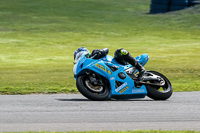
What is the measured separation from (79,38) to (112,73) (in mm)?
26568

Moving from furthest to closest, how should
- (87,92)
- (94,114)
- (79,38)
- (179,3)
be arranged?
(179,3) → (79,38) → (87,92) → (94,114)

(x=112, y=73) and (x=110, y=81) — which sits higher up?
(x=112, y=73)

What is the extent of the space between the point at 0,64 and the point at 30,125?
1600 centimetres

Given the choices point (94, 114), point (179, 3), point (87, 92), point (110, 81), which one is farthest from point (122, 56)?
point (179, 3)

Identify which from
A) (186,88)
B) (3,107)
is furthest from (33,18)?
(3,107)

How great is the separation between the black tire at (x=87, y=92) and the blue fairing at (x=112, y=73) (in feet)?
0.46

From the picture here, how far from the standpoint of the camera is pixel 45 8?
52.6 metres

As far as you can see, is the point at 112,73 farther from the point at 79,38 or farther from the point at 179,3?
the point at 179,3

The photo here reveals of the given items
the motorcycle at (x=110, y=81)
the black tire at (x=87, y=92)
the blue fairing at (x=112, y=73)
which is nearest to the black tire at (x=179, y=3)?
the motorcycle at (x=110, y=81)

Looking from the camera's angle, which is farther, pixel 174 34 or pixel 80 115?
pixel 174 34

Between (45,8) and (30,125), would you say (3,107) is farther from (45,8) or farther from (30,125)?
(45,8)

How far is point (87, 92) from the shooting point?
359 inches

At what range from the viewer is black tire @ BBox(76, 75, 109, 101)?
29.9ft

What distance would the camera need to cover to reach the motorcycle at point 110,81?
9227 millimetres
